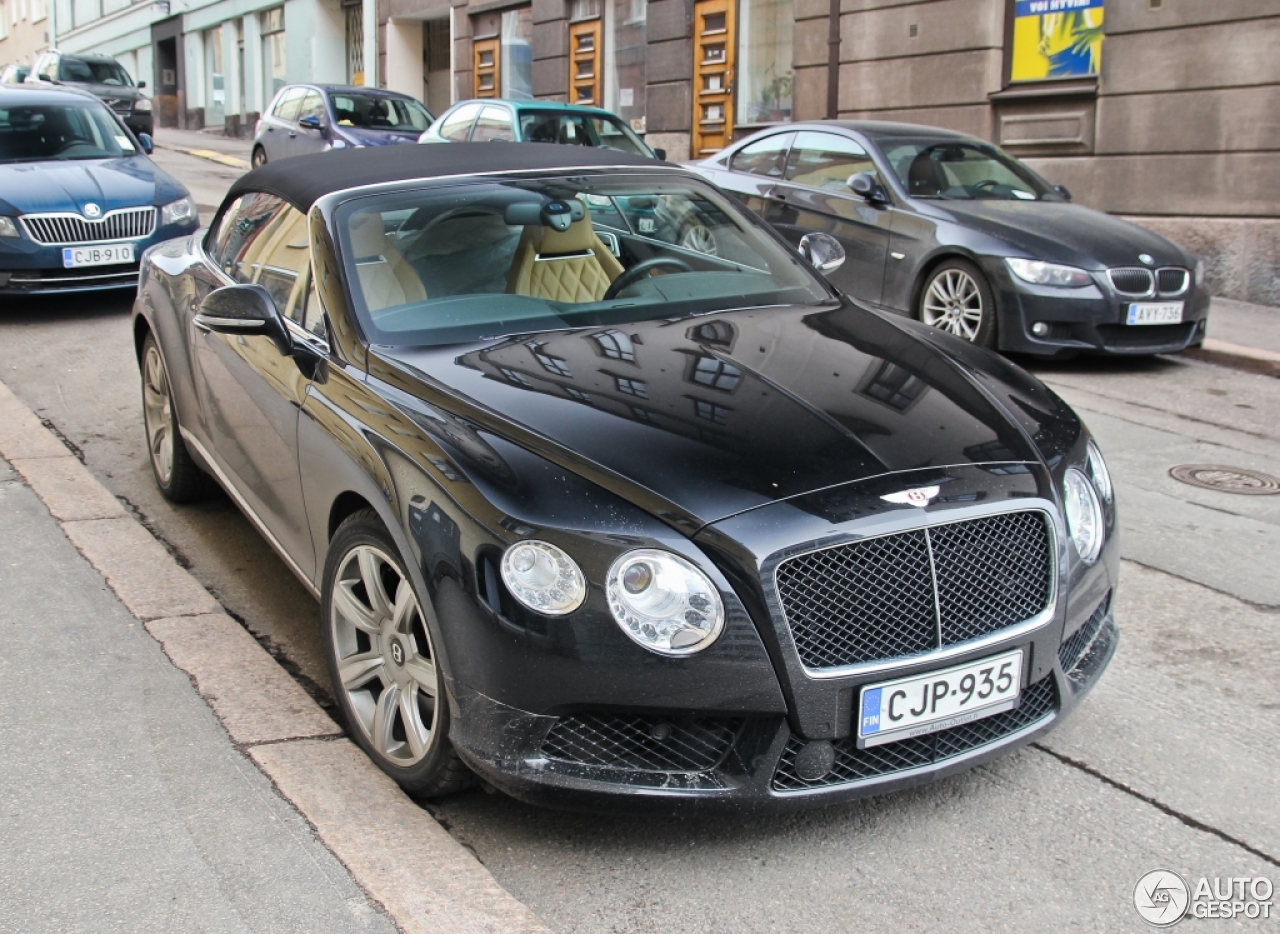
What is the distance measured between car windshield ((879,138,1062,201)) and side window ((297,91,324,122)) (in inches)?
436

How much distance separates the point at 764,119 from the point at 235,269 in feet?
48.7

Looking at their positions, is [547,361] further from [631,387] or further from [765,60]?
[765,60]

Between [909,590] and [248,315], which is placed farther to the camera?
[248,315]

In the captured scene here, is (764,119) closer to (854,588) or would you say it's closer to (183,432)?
(183,432)

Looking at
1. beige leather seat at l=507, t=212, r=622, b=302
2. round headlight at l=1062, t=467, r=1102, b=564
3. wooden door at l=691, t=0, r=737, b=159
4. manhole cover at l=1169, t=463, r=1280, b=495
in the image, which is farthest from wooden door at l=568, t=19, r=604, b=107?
round headlight at l=1062, t=467, r=1102, b=564

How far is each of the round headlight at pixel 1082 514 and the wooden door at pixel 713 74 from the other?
654 inches

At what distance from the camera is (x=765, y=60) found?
18.9m

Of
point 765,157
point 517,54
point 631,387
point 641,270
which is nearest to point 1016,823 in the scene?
point 631,387

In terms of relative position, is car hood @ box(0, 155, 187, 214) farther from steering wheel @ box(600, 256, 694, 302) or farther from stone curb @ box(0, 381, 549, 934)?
steering wheel @ box(600, 256, 694, 302)

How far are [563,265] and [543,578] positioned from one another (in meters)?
1.61

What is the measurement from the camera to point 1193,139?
12633 millimetres

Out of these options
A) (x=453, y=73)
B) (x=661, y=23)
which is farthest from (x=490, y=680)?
(x=453, y=73)

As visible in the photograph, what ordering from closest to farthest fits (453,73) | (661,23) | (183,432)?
(183,432) → (661,23) → (453,73)

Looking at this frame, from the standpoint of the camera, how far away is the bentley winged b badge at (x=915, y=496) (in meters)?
2.92
